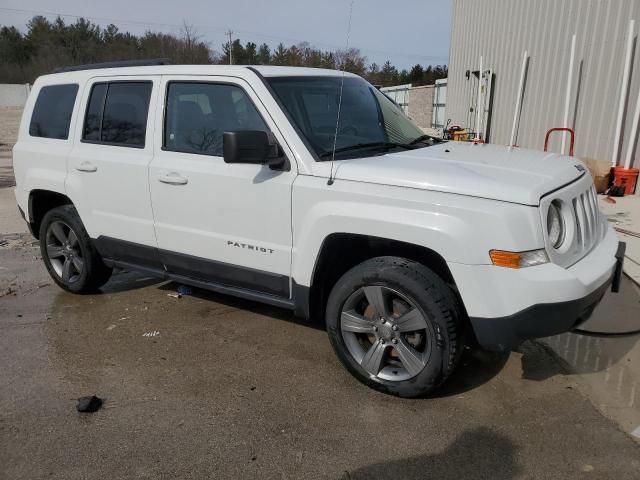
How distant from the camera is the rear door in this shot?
4.17m

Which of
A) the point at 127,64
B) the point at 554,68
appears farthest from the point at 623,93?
the point at 127,64

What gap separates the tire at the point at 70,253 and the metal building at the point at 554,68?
873 centimetres

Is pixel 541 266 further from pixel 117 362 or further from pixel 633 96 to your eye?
pixel 633 96

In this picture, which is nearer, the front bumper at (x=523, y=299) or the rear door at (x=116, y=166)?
the front bumper at (x=523, y=299)

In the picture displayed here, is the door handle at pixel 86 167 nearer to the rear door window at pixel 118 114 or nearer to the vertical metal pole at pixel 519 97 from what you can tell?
the rear door window at pixel 118 114

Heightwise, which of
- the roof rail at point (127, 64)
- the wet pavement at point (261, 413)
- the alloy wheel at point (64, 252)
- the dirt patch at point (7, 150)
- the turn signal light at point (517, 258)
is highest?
the roof rail at point (127, 64)

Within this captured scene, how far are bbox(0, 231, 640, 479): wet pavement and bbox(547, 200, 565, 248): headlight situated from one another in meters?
1.02

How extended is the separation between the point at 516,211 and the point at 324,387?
164 cm

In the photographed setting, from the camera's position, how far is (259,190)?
352 centimetres

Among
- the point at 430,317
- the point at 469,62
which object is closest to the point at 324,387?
the point at 430,317

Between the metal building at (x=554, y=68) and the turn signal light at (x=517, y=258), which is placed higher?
the metal building at (x=554, y=68)

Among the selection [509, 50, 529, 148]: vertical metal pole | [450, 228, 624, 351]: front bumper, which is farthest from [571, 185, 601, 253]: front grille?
[509, 50, 529, 148]: vertical metal pole

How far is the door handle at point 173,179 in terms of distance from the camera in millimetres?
3865

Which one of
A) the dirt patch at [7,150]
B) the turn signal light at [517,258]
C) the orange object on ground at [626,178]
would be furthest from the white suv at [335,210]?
the dirt patch at [7,150]
